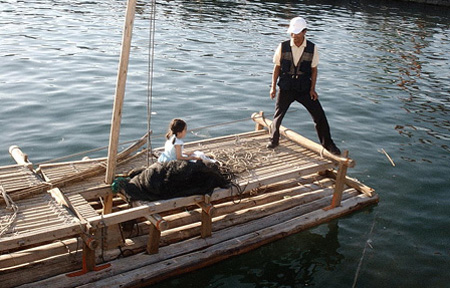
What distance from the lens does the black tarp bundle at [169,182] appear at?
7215 millimetres

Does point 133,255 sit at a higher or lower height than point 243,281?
higher

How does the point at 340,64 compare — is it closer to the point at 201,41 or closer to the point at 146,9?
the point at 201,41

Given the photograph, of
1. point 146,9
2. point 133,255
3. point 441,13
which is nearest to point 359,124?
point 133,255

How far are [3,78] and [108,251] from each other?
11187 millimetres

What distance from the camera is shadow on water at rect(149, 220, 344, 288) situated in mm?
7676

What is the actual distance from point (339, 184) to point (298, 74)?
2091 mm

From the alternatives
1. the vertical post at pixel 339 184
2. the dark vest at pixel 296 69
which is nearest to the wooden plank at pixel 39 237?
the dark vest at pixel 296 69

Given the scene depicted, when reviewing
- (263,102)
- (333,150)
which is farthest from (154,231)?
(263,102)

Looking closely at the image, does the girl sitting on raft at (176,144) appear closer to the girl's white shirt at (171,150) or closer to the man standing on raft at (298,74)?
the girl's white shirt at (171,150)

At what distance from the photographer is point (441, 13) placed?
127ft

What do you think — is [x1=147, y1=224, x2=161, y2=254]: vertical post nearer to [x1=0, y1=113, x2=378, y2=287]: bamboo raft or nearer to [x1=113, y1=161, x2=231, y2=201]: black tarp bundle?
[x1=0, y1=113, x2=378, y2=287]: bamboo raft

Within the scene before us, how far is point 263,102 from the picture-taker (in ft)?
53.5

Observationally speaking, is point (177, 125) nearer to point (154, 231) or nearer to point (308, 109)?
point (154, 231)

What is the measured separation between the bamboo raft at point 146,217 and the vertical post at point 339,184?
20 millimetres
